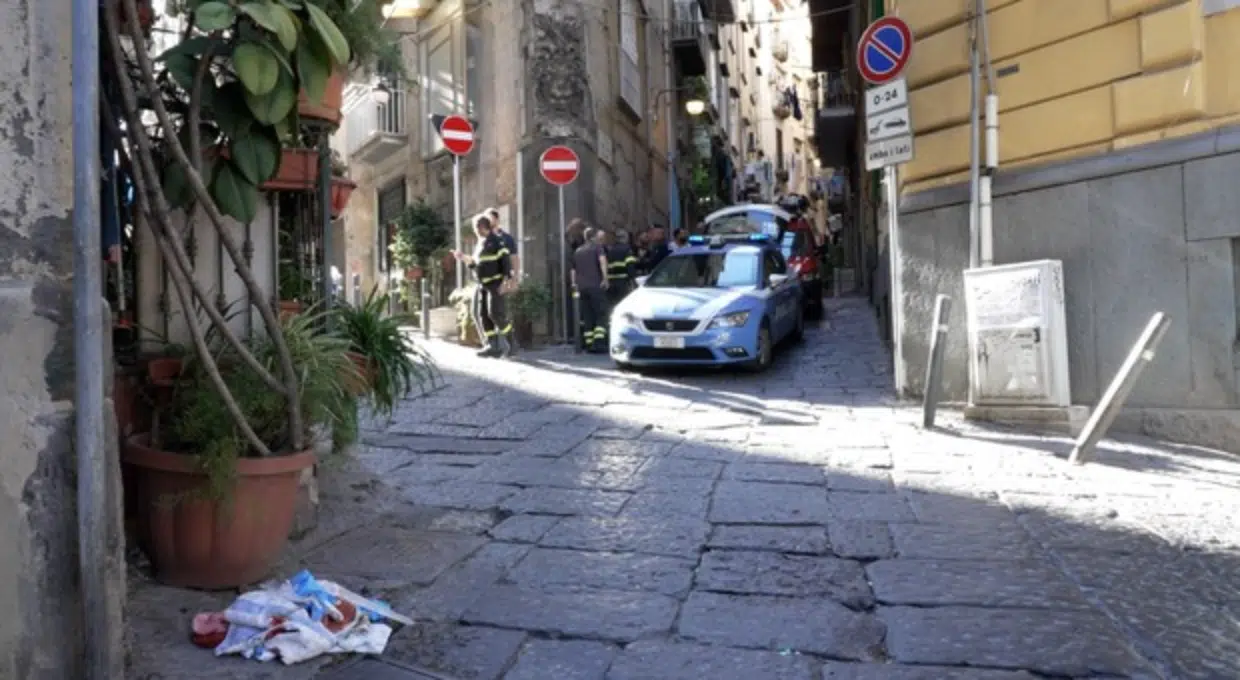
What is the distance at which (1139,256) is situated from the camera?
7.25 meters

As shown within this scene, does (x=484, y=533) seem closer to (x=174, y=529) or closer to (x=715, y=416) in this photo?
(x=174, y=529)

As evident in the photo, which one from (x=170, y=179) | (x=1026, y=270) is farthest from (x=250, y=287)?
(x=1026, y=270)

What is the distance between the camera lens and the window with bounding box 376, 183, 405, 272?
69.0 ft

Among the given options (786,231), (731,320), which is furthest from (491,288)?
(786,231)

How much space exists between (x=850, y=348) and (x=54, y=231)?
1149 cm

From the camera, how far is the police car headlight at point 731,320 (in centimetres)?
1059

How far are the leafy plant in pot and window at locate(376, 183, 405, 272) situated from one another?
17.0 m

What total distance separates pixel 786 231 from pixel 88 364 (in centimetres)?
1664

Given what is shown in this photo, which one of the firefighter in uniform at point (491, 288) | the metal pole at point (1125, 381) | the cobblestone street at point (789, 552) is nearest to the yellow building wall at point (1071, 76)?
the metal pole at point (1125, 381)

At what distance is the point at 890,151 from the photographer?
8516 millimetres

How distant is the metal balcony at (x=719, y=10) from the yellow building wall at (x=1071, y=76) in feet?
65.1

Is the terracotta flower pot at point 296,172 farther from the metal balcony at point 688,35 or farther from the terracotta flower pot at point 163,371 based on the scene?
the metal balcony at point 688,35

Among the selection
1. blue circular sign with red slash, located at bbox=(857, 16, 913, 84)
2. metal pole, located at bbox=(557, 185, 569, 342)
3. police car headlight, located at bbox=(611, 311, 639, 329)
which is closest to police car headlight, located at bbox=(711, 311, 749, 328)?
police car headlight, located at bbox=(611, 311, 639, 329)

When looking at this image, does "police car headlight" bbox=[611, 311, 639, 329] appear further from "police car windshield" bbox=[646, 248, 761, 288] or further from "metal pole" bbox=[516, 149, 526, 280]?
"metal pole" bbox=[516, 149, 526, 280]
